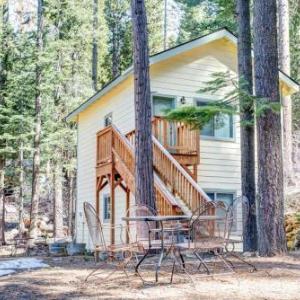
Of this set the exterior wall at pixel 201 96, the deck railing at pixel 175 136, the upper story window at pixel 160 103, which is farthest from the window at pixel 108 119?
the deck railing at pixel 175 136

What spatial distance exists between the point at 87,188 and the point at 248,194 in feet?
28.3

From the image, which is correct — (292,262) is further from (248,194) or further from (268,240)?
(248,194)

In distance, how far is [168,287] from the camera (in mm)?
5070

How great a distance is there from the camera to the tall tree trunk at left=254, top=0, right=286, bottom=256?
7.83 meters

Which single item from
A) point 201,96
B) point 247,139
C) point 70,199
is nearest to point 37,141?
point 70,199

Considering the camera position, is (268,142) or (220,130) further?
(220,130)

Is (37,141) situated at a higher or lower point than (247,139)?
higher

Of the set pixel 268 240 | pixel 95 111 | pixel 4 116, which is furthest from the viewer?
pixel 4 116

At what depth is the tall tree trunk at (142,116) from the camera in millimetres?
8992

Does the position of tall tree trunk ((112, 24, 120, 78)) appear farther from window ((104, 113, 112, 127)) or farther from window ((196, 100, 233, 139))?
window ((196, 100, 233, 139))

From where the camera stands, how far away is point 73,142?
22.4 meters

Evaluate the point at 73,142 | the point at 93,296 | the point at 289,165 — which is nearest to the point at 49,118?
the point at 73,142

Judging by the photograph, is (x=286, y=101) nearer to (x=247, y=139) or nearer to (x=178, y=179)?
(x=247, y=139)

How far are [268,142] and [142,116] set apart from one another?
258cm
